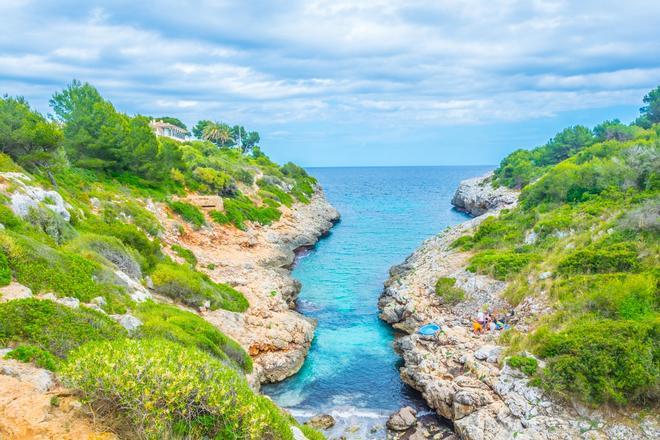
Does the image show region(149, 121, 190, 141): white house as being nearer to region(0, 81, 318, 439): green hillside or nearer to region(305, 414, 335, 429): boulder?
region(0, 81, 318, 439): green hillside

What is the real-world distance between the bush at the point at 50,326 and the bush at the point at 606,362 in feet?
50.8

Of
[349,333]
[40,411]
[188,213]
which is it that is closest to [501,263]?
[349,333]

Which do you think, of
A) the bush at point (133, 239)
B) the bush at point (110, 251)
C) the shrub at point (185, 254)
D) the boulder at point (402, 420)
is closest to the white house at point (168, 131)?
the shrub at point (185, 254)

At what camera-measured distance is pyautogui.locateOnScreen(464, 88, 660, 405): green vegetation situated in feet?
50.6

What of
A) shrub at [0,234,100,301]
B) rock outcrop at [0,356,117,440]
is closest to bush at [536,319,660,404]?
rock outcrop at [0,356,117,440]

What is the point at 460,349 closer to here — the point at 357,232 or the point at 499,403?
the point at 499,403

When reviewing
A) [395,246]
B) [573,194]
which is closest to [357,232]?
[395,246]

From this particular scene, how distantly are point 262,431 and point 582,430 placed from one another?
39.1 feet

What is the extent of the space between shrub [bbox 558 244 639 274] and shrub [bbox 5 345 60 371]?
24075 mm

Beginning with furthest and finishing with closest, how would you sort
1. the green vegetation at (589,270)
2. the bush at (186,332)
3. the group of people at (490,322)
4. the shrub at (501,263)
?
the shrub at (501,263) < the group of people at (490,322) < the green vegetation at (589,270) < the bush at (186,332)

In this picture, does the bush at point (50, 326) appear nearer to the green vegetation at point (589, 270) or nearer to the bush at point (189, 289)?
the bush at point (189, 289)

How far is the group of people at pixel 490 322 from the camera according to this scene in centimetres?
2262

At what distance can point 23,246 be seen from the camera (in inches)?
573

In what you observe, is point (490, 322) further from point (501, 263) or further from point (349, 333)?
point (349, 333)
